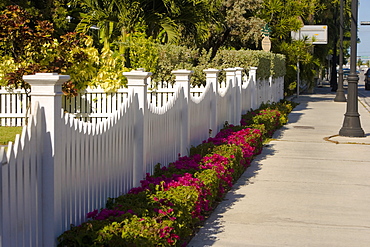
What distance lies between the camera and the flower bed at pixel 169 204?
14.8 ft

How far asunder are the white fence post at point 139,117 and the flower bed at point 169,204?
0.53ft

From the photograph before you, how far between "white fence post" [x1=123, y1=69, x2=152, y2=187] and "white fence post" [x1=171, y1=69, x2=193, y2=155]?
1984mm

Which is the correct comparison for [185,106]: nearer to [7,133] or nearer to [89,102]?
[89,102]

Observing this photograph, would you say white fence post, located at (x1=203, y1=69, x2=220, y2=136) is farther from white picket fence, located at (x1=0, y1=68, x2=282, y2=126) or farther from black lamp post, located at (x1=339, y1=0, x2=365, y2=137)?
black lamp post, located at (x1=339, y1=0, x2=365, y2=137)

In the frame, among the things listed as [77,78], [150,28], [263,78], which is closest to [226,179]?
[77,78]

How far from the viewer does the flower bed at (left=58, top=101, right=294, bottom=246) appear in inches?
177

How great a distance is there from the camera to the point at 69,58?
12828 mm

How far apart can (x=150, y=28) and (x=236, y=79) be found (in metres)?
4.70

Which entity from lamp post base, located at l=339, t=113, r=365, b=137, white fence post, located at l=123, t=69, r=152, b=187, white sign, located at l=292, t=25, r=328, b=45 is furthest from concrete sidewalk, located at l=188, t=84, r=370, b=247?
white sign, located at l=292, t=25, r=328, b=45

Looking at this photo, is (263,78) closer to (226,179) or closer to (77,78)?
(77,78)

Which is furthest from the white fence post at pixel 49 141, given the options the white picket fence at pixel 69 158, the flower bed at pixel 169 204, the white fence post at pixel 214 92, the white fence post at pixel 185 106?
the white fence post at pixel 214 92

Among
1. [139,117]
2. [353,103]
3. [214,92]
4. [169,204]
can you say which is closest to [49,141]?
[169,204]

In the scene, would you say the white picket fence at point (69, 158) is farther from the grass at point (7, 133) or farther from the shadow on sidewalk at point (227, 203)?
the grass at point (7, 133)

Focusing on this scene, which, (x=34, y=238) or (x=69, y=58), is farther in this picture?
(x=69, y=58)
